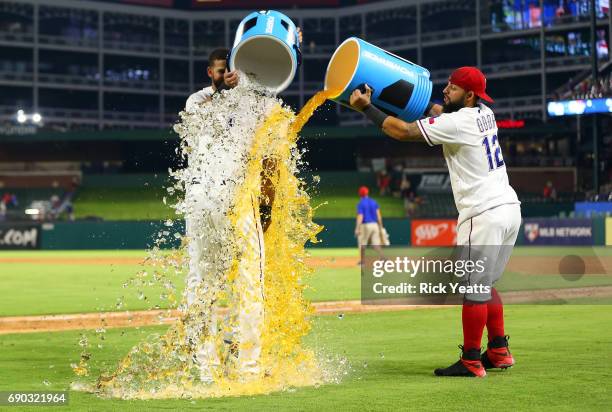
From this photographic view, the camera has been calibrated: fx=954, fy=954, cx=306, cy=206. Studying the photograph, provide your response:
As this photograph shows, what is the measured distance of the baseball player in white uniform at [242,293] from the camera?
6312mm

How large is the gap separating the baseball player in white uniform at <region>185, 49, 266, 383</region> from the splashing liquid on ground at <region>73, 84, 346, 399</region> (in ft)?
0.05

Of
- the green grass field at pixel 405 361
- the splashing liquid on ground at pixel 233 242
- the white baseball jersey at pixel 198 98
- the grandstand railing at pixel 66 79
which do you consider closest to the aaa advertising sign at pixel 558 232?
the green grass field at pixel 405 361

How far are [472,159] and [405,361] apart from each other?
1.84 metres

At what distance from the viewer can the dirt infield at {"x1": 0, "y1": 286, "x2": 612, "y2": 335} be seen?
1127 centimetres

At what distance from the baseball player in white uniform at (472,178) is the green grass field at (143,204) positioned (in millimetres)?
40994

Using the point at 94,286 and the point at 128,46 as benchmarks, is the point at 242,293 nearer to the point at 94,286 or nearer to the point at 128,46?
the point at 94,286

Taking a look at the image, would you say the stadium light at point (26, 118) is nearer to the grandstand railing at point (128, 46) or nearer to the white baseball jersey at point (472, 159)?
the grandstand railing at point (128, 46)

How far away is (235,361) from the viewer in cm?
639

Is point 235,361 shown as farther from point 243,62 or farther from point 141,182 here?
point 141,182

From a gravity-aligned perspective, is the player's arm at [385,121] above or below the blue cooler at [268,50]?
below

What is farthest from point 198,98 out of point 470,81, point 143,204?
point 143,204

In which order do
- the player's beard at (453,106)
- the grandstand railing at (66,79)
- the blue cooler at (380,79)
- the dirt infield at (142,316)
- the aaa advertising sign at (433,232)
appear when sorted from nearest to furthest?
1. the blue cooler at (380,79)
2. the player's beard at (453,106)
3. the dirt infield at (142,316)
4. the aaa advertising sign at (433,232)
5. the grandstand railing at (66,79)

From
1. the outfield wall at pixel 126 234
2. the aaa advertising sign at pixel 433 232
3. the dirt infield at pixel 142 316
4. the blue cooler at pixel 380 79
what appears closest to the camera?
the blue cooler at pixel 380 79

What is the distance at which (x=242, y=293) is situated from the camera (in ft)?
20.8
